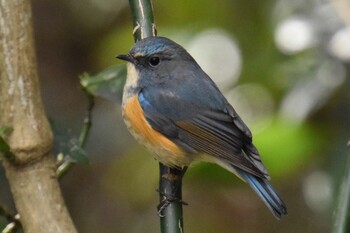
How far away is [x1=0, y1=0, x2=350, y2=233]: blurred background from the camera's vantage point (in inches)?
139

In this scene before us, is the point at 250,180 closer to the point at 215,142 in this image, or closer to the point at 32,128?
the point at 215,142

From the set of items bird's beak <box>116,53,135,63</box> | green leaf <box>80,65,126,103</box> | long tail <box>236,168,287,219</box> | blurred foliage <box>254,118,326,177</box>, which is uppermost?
bird's beak <box>116,53,135,63</box>

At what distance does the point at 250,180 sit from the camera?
2828 millimetres

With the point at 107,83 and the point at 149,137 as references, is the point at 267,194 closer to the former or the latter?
the point at 149,137

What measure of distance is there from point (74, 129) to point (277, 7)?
1.46 meters

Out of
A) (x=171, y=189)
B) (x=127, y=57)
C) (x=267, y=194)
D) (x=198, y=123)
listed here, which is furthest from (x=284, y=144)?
(x=171, y=189)

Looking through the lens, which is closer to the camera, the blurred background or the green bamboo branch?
the green bamboo branch

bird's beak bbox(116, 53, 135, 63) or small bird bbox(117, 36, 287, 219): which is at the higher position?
bird's beak bbox(116, 53, 135, 63)

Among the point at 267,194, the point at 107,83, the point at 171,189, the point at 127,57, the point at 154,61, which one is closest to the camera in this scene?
the point at 171,189

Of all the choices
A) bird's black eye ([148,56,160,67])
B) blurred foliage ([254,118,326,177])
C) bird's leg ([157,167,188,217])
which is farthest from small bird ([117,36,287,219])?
blurred foliage ([254,118,326,177])

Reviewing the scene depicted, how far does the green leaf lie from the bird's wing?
10 cm

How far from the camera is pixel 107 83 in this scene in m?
2.96

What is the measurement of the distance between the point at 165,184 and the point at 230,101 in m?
1.42

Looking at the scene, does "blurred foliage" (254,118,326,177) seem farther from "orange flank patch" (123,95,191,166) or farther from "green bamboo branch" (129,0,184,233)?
"green bamboo branch" (129,0,184,233)
